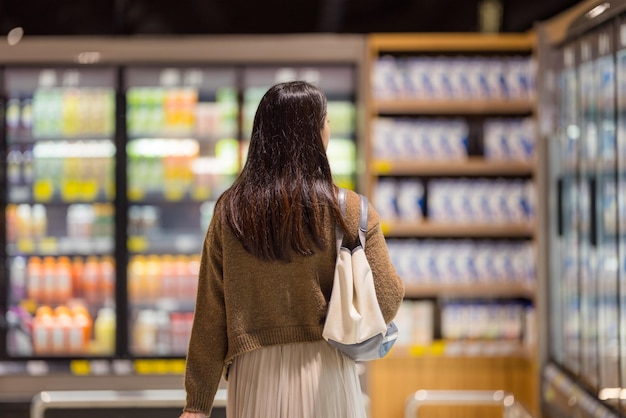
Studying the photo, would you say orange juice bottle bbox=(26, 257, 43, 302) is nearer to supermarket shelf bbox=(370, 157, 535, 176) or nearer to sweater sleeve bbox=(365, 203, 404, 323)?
supermarket shelf bbox=(370, 157, 535, 176)

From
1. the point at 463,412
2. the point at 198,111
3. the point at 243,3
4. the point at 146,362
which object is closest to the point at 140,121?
the point at 198,111

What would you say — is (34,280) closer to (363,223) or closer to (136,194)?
(136,194)

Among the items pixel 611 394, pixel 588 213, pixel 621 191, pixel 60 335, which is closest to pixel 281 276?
pixel 621 191

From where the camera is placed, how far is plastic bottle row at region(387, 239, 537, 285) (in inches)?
188

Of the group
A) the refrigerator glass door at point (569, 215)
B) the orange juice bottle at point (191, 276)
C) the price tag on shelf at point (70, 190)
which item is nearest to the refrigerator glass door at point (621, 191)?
the refrigerator glass door at point (569, 215)

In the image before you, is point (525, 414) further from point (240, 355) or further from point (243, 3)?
point (243, 3)

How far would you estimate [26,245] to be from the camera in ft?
15.7

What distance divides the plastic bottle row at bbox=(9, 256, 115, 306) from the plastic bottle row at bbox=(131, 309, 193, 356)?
0.75 feet

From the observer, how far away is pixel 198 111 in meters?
4.80

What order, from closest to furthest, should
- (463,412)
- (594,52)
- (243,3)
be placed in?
(594,52) → (463,412) → (243,3)

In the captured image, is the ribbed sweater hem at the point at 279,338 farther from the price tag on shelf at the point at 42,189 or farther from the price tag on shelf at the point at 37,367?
the price tag on shelf at the point at 42,189

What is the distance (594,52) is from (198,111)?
2.26 m

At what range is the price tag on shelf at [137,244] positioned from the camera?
4738 millimetres

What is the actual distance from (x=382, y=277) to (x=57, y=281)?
10.1ft
